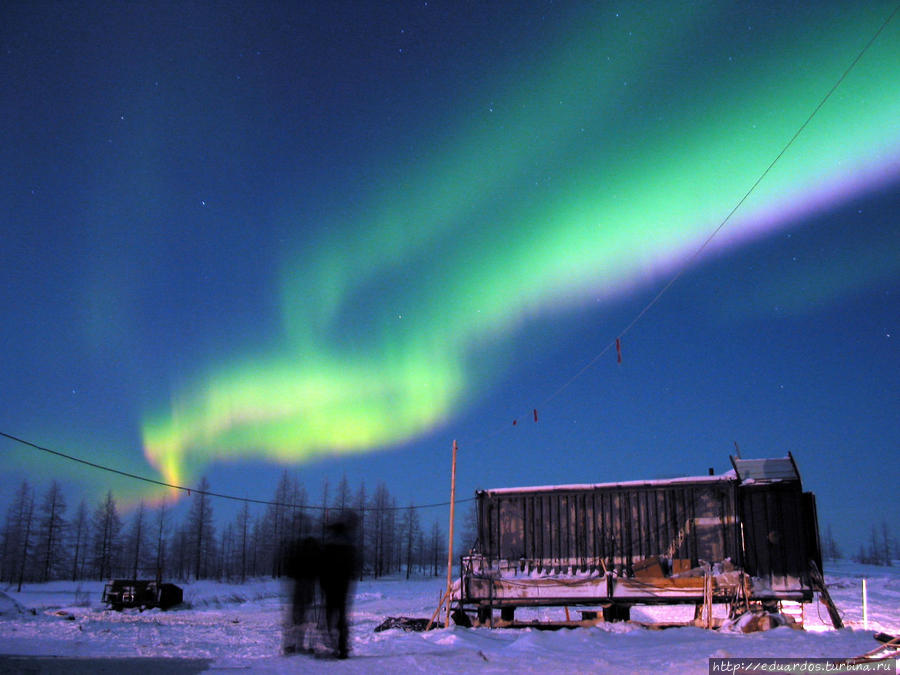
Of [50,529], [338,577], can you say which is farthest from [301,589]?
[50,529]

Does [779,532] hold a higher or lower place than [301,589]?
higher

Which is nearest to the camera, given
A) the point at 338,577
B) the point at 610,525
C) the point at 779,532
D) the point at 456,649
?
the point at 338,577

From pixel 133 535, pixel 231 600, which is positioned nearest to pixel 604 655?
pixel 231 600

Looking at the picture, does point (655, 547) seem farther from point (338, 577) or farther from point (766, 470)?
point (338, 577)

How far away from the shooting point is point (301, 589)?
483 inches

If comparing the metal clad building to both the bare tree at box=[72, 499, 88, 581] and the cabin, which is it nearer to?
the cabin

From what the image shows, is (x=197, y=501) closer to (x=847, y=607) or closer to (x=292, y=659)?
(x=847, y=607)

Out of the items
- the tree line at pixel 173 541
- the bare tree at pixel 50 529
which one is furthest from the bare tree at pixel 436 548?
the bare tree at pixel 50 529

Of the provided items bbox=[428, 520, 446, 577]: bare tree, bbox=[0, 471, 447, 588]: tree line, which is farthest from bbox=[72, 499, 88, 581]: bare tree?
bbox=[428, 520, 446, 577]: bare tree

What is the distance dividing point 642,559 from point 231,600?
122ft

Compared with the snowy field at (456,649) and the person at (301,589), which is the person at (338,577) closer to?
the person at (301,589)

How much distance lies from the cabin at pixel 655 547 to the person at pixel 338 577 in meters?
9.22

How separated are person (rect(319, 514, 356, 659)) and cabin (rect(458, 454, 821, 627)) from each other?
30.3ft

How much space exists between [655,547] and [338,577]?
39.3 feet
